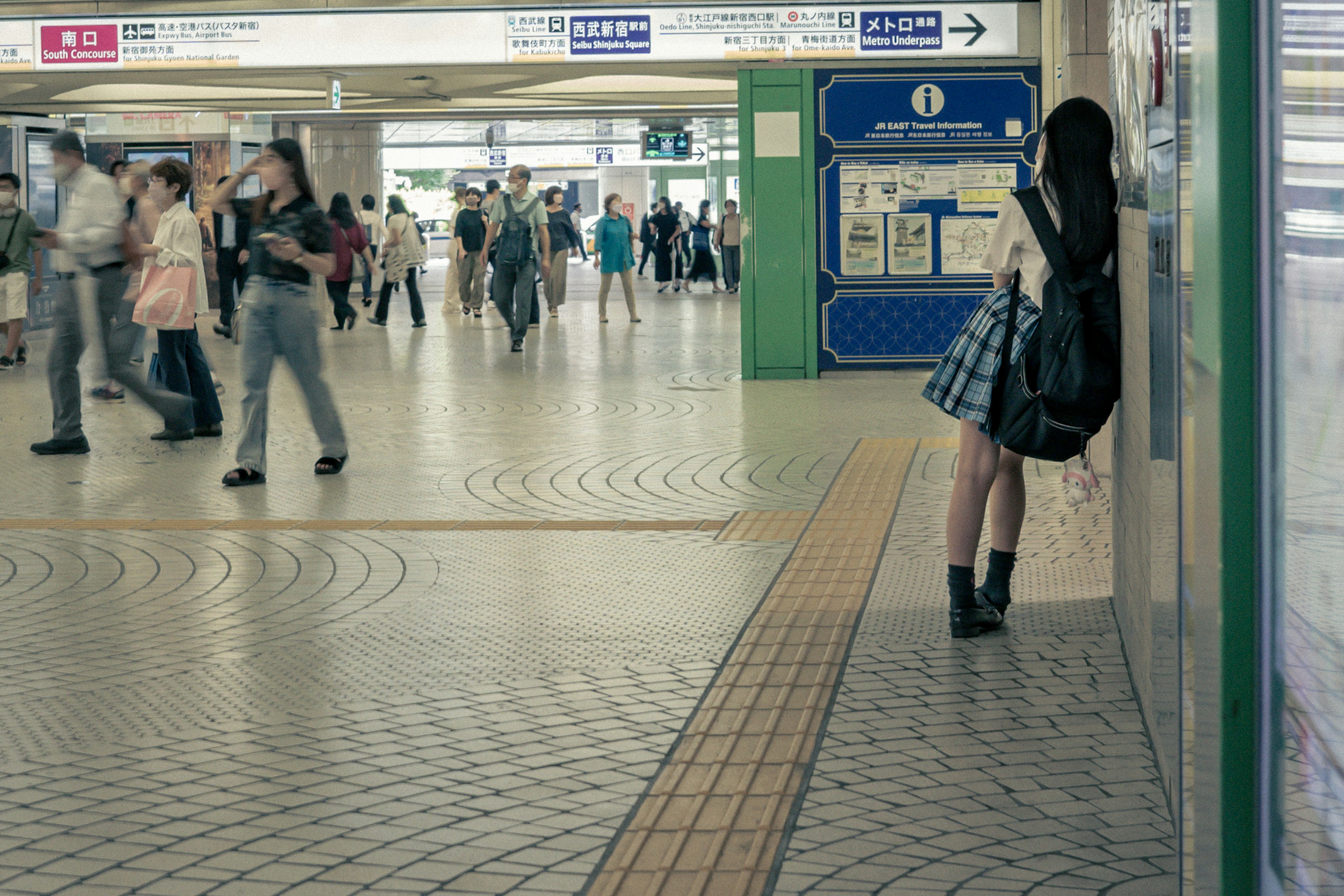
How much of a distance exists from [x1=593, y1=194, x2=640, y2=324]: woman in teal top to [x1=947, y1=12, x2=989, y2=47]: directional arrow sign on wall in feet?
24.9

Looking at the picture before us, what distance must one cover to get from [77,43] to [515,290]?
4.32 meters

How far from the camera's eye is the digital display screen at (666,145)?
28281mm

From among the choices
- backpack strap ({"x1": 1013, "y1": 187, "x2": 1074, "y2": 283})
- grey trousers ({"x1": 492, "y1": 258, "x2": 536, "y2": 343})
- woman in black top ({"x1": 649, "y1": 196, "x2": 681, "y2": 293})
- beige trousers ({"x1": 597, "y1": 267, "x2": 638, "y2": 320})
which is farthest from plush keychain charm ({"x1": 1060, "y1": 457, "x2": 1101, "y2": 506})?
woman in black top ({"x1": 649, "y1": 196, "x2": 681, "y2": 293})

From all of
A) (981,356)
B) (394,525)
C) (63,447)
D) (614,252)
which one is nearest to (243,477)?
(394,525)

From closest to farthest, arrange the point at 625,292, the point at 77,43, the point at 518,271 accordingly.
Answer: the point at 77,43 → the point at 518,271 → the point at 625,292

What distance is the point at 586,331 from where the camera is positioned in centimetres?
1680

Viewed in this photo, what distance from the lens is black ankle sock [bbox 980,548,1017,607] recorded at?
4.45 meters

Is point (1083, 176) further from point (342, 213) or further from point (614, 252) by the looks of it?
point (614, 252)

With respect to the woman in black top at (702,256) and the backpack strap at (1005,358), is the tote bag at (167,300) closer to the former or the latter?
the backpack strap at (1005,358)

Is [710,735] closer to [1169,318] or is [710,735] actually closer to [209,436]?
[1169,318]

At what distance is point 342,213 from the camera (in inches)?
381

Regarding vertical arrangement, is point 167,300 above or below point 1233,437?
above

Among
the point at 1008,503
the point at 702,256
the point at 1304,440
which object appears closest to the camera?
the point at 1304,440

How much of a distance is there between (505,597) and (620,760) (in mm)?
1626
